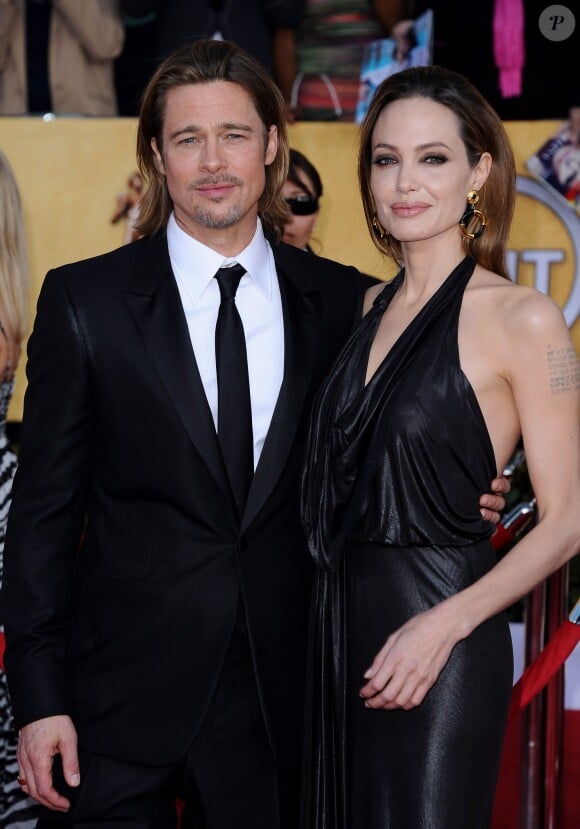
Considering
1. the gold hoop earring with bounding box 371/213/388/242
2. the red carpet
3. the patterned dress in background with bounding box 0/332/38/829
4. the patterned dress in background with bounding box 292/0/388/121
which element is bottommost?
the red carpet

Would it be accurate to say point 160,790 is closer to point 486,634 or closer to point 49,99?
point 486,634

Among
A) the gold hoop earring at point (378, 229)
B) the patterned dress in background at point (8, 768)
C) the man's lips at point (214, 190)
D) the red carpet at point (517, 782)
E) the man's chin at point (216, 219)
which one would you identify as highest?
the man's lips at point (214, 190)

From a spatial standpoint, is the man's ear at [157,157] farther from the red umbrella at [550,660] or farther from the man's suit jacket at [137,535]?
the red umbrella at [550,660]

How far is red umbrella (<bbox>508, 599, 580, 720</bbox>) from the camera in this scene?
255 centimetres

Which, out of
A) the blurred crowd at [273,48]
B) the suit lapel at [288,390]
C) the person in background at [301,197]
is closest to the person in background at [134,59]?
the blurred crowd at [273,48]

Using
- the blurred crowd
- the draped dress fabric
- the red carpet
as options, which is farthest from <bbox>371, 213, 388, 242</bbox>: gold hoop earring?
the blurred crowd

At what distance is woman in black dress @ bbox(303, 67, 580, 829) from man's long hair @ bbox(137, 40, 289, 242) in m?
0.31

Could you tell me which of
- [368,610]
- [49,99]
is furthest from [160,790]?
[49,99]

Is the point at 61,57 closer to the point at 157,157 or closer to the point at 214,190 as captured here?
the point at 157,157

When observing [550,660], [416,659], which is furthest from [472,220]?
[550,660]

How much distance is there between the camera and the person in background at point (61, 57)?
436cm

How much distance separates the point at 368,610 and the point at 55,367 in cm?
70

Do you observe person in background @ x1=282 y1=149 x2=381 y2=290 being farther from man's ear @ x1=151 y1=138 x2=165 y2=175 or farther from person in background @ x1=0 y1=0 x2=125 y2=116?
man's ear @ x1=151 y1=138 x2=165 y2=175

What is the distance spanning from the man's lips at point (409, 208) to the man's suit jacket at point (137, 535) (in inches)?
13.5
